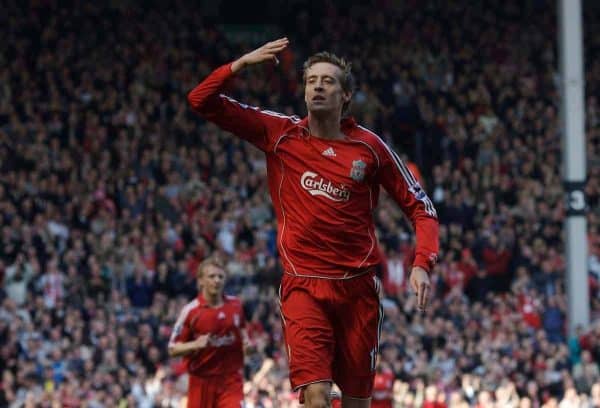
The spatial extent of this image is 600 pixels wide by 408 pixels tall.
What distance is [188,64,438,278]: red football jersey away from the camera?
319 inches

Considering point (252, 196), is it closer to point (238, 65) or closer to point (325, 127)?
point (325, 127)

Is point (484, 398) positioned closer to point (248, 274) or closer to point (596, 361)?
point (596, 361)

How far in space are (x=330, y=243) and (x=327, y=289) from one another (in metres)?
0.26

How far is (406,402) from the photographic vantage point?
18.3 meters

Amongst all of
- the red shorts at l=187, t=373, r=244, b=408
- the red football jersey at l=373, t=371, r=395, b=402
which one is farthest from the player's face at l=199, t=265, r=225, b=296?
the red football jersey at l=373, t=371, r=395, b=402

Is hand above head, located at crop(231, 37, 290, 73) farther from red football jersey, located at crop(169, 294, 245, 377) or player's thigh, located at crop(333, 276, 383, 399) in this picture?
red football jersey, located at crop(169, 294, 245, 377)

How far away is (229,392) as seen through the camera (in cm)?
1259

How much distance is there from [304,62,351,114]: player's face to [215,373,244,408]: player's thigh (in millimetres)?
4985

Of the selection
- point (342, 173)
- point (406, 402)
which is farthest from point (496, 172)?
point (342, 173)

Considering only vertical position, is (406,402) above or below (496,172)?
below

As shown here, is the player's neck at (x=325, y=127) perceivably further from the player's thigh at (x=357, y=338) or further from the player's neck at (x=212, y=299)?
the player's neck at (x=212, y=299)

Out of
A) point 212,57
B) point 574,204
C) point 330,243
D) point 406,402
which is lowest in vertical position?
point 406,402

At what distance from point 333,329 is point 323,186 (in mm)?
807

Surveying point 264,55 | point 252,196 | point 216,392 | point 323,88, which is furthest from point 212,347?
point 252,196
